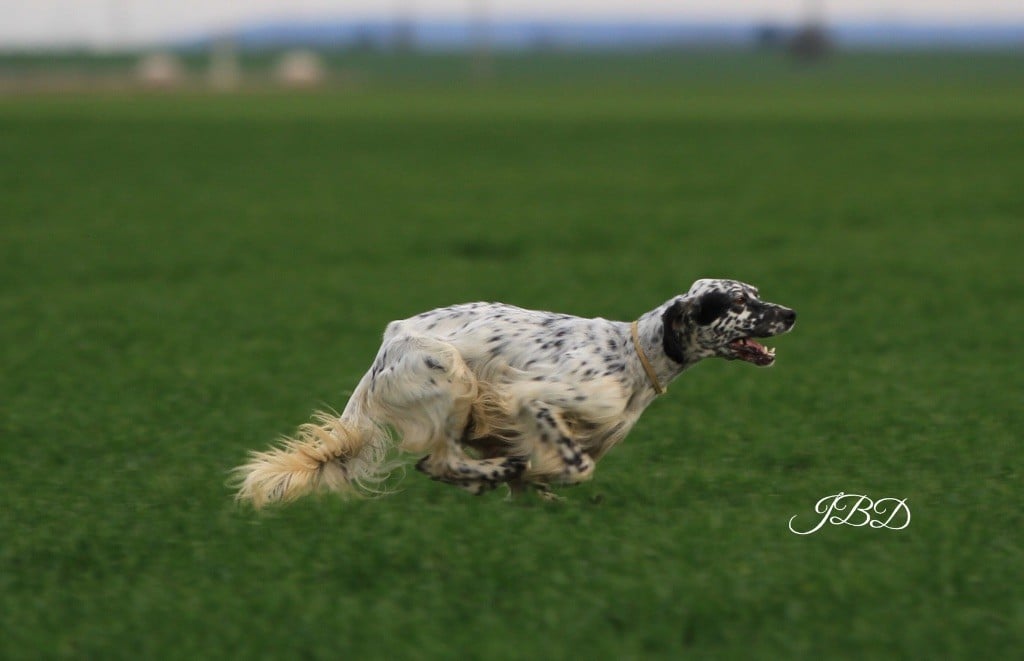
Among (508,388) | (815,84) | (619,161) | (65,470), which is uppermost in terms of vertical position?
(508,388)

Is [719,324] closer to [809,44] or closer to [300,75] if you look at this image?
[300,75]

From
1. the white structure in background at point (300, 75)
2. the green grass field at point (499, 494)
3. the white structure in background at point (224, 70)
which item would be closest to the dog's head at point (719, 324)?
the green grass field at point (499, 494)

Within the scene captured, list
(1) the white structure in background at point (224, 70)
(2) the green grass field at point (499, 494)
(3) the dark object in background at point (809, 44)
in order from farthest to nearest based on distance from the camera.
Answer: (3) the dark object in background at point (809, 44), (1) the white structure in background at point (224, 70), (2) the green grass field at point (499, 494)

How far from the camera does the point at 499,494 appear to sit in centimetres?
697

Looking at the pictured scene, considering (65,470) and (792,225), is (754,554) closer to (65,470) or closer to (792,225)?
(65,470)

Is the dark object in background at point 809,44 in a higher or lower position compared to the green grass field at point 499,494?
lower

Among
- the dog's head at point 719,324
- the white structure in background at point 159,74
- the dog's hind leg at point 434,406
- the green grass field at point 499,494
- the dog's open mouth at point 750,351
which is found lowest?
the white structure in background at point 159,74

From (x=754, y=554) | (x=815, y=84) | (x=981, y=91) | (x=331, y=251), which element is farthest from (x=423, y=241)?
(x=815, y=84)

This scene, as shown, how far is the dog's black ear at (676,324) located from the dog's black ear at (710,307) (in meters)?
0.03

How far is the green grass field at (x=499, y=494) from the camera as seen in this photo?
5.22 metres

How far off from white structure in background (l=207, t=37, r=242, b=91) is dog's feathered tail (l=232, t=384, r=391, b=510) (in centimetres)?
6845

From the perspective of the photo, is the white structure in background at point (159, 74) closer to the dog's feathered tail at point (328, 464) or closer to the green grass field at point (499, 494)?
the green grass field at point (499, 494)

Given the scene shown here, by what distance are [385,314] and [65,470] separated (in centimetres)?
560

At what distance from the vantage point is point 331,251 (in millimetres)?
17391
